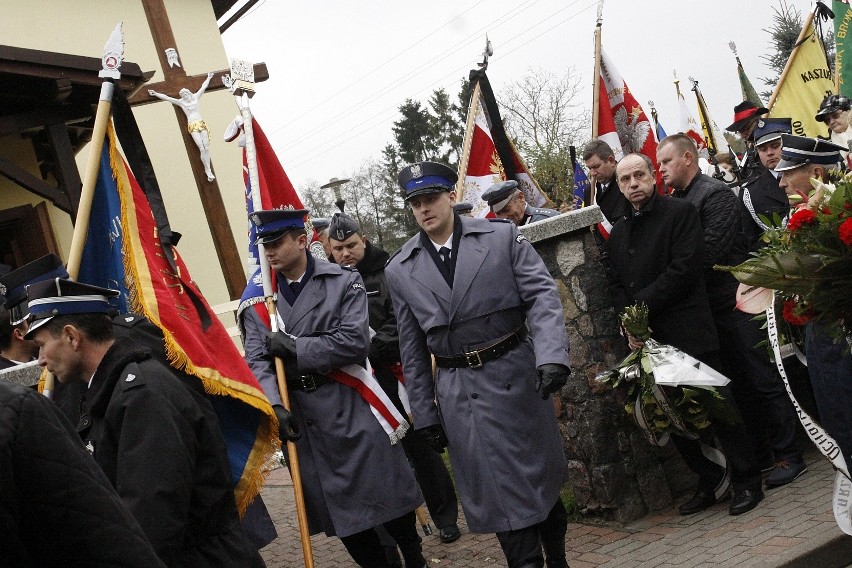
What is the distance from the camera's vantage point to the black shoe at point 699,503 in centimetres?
583

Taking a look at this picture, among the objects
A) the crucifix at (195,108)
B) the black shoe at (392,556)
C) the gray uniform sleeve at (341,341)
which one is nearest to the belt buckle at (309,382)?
the gray uniform sleeve at (341,341)

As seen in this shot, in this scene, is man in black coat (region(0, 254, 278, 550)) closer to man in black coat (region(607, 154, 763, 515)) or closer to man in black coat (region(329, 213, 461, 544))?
man in black coat (region(329, 213, 461, 544))

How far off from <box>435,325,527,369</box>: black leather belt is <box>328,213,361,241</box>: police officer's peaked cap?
2.05 meters

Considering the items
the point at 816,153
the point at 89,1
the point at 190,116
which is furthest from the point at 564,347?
the point at 89,1

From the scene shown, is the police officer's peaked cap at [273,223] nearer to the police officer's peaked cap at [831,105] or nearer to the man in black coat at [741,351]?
the man in black coat at [741,351]

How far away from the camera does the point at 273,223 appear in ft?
17.0

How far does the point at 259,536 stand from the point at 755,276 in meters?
2.55

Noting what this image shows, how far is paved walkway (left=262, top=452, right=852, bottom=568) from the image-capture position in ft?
15.5

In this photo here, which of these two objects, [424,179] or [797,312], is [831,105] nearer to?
[424,179]

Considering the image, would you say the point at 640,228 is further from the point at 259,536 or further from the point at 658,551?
the point at 259,536

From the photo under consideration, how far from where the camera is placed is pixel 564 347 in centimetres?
451

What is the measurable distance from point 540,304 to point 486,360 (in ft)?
1.24

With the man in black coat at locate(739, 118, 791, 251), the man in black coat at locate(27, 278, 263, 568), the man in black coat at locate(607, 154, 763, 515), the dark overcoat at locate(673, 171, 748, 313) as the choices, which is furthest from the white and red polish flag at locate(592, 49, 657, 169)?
the man in black coat at locate(27, 278, 263, 568)

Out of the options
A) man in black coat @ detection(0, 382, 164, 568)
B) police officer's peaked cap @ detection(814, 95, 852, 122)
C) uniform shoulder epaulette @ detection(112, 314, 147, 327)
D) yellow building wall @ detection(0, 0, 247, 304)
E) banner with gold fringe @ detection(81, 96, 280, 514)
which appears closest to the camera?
man in black coat @ detection(0, 382, 164, 568)
